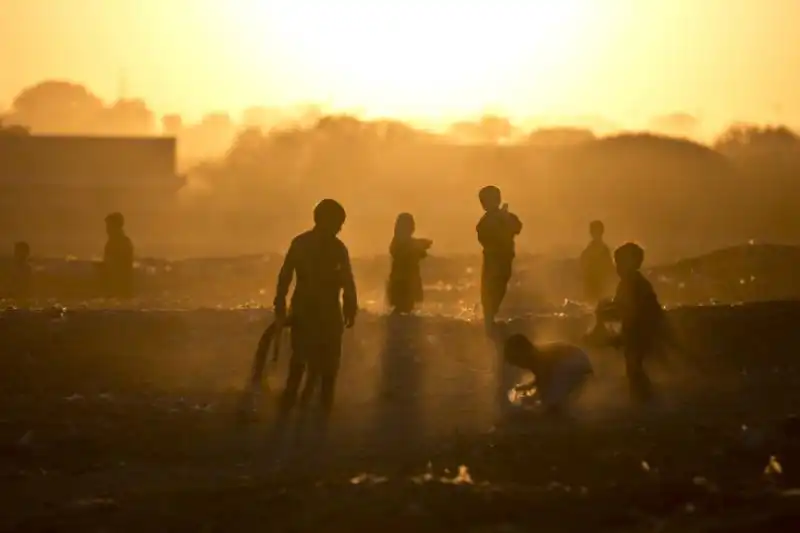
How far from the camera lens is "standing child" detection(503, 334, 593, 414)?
12922 millimetres

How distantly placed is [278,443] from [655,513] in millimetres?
4129

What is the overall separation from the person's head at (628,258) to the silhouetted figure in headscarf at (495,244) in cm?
299

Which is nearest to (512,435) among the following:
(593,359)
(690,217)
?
(593,359)

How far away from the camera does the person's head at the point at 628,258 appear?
1385cm

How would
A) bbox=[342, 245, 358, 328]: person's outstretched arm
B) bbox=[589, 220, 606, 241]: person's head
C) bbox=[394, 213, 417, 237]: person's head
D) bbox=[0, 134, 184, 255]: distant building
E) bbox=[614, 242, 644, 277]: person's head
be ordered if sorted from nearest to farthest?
bbox=[342, 245, 358, 328]: person's outstretched arm
bbox=[614, 242, 644, 277]: person's head
bbox=[394, 213, 417, 237]: person's head
bbox=[589, 220, 606, 241]: person's head
bbox=[0, 134, 184, 255]: distant building

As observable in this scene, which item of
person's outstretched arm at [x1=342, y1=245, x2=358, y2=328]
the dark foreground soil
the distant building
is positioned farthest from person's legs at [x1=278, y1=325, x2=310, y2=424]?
the distant building

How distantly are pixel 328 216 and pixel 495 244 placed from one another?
16.3 ft

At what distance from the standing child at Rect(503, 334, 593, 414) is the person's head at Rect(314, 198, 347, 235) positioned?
77.1 inches

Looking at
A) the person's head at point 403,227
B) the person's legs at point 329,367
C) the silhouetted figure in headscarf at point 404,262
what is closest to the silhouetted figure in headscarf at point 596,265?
the silhouetted figure in headscarf at point 404,262

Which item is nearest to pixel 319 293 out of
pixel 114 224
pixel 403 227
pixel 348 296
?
pixel 348 296

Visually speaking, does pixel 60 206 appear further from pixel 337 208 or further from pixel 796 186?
pixel 337 208

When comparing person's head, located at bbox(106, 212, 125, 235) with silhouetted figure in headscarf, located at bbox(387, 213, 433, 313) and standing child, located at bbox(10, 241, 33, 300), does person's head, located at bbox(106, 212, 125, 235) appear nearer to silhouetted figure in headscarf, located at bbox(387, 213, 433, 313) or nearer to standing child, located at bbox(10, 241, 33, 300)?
standing child, located at bbox(10, 241, 33, 300)

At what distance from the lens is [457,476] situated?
10.5 meters

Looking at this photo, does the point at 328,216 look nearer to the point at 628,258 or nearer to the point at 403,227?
the point at 628,258
